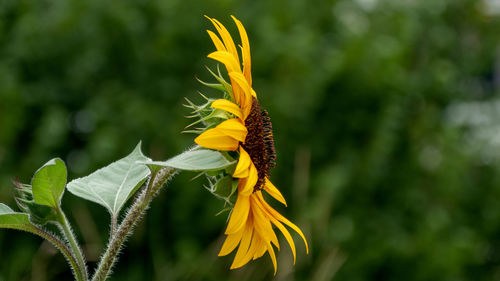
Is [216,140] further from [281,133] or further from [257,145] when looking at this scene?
[281,133]

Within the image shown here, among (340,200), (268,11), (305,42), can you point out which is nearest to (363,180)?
(340,200)

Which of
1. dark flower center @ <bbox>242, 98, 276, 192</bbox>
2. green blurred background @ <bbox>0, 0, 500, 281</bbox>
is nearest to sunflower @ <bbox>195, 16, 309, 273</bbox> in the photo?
dark flower center @ <bbox>242, 98, 276, 192</bbox>

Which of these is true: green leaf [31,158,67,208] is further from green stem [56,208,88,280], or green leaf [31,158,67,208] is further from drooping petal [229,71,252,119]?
drooping petal [229,71,252,119]

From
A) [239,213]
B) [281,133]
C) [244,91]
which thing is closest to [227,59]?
[244,91]

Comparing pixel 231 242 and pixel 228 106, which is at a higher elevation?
pixel 228 106

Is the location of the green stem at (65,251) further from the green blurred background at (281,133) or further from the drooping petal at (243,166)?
the green blurred background at (281,133)

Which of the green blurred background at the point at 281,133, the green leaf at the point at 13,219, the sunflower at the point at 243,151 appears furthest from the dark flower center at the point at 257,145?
the green blurred background at the point at 281,133
